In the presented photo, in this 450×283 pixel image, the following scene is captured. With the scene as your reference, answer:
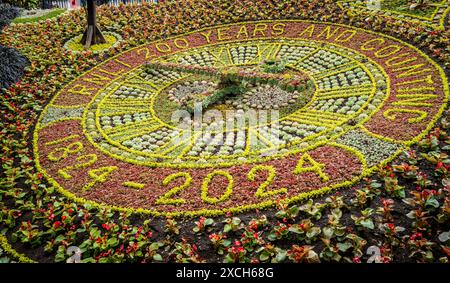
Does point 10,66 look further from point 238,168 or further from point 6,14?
point 238,168

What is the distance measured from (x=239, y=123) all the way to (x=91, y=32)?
8.13 m

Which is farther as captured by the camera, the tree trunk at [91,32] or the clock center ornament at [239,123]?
the tree trunk at [91,32]

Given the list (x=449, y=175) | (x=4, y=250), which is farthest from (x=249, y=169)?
(x=4, y=250)

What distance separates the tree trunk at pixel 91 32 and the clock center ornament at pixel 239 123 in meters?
1.64

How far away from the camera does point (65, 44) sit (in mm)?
15000

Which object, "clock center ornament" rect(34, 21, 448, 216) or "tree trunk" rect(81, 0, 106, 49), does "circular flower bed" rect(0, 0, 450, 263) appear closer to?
"clock center ornament" rect(34, 21, 448, 216)

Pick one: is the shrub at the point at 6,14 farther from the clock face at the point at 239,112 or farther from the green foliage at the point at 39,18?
the green foliage at the point at 39,18

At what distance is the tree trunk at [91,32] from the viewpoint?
568 inches

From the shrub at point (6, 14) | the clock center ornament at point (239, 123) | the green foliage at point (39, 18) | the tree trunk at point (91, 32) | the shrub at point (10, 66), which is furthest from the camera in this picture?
the green foliage at point (39, 18)

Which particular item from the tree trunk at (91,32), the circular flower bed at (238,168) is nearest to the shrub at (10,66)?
the circular flower bed at (238,168)

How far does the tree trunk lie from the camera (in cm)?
1442

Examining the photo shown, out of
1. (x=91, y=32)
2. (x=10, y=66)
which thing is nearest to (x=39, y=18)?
(x=91, y=32)

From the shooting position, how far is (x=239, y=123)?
31.4ft

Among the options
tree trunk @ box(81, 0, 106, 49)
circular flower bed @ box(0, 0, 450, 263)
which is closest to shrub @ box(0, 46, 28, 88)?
circular flower bed @ box(0, 0, 450, 263)
